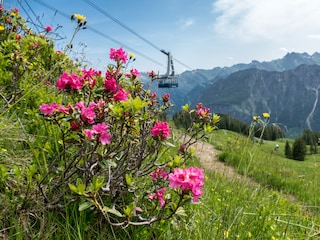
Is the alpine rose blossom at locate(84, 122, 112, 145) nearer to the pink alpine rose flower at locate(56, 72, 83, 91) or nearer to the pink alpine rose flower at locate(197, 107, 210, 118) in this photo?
the pink alpine rose flower at locate(56, 72, 83, 91)

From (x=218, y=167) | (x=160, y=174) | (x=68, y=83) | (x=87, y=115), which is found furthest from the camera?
(x=218, y=167)

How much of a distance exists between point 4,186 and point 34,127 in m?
1.02

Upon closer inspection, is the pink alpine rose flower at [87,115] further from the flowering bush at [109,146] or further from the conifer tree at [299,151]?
the conifer tree at [299,151]

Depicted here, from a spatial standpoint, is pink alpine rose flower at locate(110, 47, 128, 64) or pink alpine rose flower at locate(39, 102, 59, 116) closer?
pink alpine rose flower at locate(39, 102, 59, 116)

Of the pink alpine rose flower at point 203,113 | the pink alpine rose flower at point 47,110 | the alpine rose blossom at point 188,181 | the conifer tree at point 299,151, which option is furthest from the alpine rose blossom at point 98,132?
the conifer tree at point 299,151

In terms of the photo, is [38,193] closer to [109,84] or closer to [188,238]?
[109,84]

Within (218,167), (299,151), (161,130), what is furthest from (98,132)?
(299,151)

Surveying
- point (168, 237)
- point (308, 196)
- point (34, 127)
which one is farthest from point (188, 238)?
point (308, 196)

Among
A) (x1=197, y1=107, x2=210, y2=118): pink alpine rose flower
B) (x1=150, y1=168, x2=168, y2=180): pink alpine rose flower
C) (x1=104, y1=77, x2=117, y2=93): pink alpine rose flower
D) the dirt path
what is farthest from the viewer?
the dirt path

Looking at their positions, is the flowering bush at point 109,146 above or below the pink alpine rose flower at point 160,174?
above

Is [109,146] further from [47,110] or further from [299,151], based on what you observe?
[299,151]

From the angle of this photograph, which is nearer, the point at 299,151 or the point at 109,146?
the point at 109,146

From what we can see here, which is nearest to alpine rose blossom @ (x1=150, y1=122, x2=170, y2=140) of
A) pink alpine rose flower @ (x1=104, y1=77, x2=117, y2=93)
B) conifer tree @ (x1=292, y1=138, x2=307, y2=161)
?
pink alpine rose flower @ (x1=104, y1=77, x2=117, y2=93)

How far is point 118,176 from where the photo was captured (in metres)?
1.95
